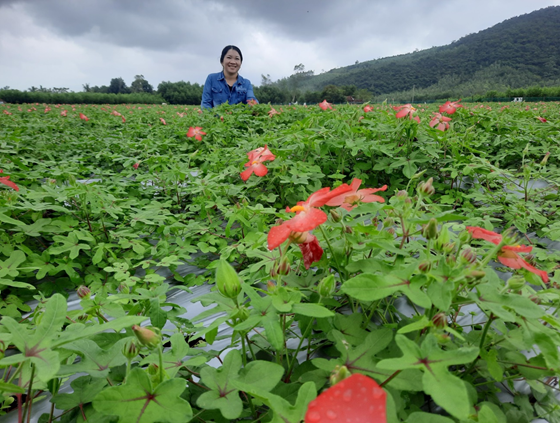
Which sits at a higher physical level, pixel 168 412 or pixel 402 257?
pixel 402 257

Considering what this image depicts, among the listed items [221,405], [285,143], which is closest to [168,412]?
[221,405]

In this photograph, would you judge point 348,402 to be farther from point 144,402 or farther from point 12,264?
point 12,264

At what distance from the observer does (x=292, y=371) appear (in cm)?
75

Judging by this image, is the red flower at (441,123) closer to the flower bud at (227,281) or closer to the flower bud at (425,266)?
the flower bud at (425,266)

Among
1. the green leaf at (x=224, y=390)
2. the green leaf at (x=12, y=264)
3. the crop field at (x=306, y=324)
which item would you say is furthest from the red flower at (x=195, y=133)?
the green leaf at (x=224, y=390)

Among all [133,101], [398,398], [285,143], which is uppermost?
[133,101]

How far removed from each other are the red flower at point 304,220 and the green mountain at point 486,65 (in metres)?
39.6

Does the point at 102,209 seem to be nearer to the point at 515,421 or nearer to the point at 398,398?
the point at 398,398

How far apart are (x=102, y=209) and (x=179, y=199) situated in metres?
0.69

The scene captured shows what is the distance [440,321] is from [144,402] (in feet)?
1.71

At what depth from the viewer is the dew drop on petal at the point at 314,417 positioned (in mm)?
368

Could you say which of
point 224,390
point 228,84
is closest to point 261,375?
point 224,390

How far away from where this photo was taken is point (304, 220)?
608mm

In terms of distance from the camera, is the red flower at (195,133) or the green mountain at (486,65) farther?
the green mountain at (486,65)
